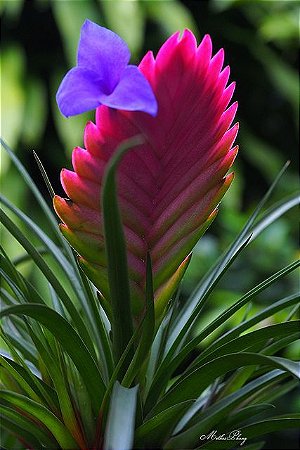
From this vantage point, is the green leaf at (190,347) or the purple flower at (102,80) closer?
the purple flower at (102,80)

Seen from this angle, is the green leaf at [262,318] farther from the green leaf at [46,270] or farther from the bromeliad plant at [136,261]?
the green leaf at [46,270]

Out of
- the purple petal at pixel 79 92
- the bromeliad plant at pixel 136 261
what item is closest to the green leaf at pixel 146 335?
the bromeliad plant at pixel 136 261

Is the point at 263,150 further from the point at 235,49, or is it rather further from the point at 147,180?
the point at 147,180

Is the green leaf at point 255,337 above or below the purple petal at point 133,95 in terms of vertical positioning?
below


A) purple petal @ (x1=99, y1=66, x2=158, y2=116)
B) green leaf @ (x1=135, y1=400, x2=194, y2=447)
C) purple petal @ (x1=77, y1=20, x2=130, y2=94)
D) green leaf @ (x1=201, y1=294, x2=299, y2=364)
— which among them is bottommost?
green leaf @ (x1=135, y1=400, x2=194, y2=447)

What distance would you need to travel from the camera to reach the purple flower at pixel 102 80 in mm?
407

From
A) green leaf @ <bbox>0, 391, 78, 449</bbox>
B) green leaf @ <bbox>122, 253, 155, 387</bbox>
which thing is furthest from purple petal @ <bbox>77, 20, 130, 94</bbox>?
green leaf @ <bbox>0, 391, 78, 449</bbox>

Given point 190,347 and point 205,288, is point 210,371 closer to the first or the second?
point 190,347

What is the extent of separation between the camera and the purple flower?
1.34 ft

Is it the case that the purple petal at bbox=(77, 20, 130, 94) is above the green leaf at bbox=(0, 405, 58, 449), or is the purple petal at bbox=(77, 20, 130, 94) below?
above

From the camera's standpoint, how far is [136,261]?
501 mm

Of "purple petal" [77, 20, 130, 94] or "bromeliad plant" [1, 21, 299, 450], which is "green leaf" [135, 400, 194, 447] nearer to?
"bromeliad plant" [1, 21, 299, 450]

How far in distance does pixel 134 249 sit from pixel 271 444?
0.89 m

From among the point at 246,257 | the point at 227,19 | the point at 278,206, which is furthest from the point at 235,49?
the point at 278,206
